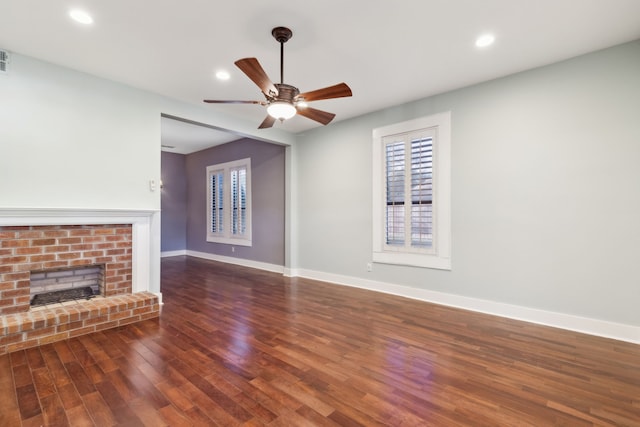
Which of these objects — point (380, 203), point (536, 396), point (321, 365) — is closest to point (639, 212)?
point (536, 396)

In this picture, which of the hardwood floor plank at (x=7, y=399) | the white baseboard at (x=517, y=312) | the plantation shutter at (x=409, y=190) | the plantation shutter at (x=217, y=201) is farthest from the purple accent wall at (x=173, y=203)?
the plantation shutter at (x=409, y=190)

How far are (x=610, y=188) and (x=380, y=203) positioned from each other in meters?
2.57

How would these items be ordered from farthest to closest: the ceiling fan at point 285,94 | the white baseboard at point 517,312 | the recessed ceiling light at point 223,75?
1. the recessed ceiling light at point 223,75
2. the white baseboard at point 517,312
3. the ceiling fan at point 285,94

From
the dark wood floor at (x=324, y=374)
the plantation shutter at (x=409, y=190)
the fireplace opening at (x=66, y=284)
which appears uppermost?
the plantation shutter at (x=409, y=190)

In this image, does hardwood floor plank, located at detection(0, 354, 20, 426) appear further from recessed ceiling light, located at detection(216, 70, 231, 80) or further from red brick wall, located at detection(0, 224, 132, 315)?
recessed ceiling light, located at detection(216, 70, 231, 80)

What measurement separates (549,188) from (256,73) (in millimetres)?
3233

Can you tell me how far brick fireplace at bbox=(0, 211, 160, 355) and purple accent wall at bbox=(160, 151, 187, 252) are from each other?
16.0 ft

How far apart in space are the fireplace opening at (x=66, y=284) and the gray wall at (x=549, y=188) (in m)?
3.96

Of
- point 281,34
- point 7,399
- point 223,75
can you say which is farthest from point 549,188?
point 7,399

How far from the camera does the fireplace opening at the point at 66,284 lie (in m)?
3.31

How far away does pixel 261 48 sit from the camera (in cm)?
299

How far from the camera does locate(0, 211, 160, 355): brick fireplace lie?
284 centimetres

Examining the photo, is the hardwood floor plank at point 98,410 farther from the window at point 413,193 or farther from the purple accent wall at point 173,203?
the purple accent wall at point 173,203

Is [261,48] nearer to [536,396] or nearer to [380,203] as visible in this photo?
[380,203]
